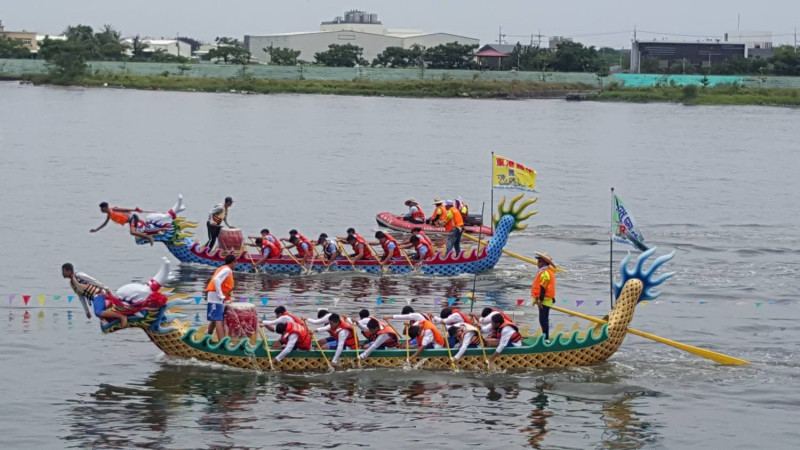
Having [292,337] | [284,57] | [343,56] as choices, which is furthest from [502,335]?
[343,56]

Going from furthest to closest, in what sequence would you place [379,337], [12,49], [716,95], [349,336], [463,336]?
[12,49], [716,95], [463,336], [349,336], [379,337]

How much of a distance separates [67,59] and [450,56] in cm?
4060

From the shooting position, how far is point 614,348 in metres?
22.2

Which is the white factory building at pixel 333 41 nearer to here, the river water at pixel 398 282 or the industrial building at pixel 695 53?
the industrial building at pixel 695 53

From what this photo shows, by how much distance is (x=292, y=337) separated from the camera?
21391 millimetres

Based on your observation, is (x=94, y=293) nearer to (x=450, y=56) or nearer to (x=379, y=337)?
(x=379, y=337)

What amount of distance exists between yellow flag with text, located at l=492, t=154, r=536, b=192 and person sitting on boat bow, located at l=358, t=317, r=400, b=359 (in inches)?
356

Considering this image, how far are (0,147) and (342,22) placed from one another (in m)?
125

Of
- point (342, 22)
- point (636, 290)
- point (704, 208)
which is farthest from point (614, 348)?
point (342, 22)

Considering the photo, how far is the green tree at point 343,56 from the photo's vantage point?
134m

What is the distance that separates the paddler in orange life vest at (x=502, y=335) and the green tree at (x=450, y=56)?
110066 millimetres

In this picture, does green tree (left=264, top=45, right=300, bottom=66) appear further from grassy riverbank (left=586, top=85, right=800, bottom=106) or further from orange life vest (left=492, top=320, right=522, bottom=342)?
orange life vest (left=492, top=320, right=522, bottom=342)

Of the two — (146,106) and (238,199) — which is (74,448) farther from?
(146,106)

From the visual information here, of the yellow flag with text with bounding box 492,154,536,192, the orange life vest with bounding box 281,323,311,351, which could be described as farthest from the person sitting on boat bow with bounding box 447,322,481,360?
the yellow flag with text with bounding box 492,154,536,192
